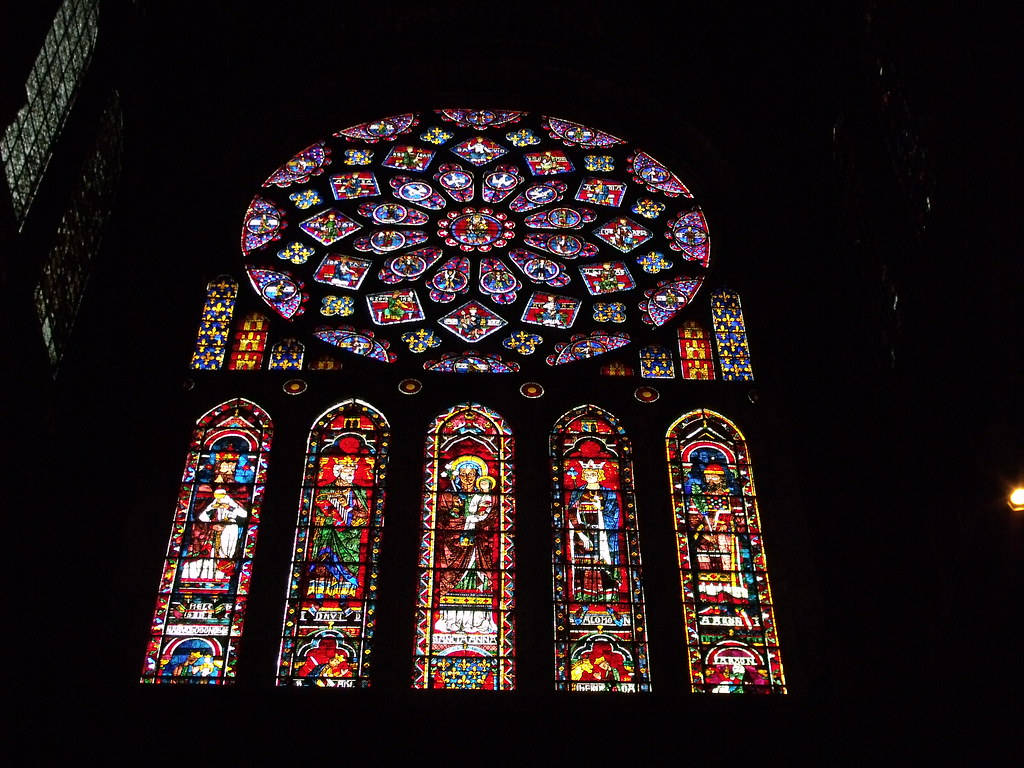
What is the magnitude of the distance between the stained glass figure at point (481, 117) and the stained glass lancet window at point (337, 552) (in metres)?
4.15

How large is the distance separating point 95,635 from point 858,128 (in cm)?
707

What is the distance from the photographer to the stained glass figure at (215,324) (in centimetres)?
1173

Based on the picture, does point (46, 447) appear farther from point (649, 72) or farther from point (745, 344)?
point (649, 72)

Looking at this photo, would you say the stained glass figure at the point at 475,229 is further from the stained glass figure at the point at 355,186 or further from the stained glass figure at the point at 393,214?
the stained glass figure at the point at 355,186

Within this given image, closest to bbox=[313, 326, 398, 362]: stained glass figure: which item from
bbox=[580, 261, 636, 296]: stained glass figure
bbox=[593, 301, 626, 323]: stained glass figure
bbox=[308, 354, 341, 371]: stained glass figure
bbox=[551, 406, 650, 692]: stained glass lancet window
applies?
bbox=[308, 354, 341, 371]: stained glass figure

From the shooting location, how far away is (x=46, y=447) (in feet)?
31.9

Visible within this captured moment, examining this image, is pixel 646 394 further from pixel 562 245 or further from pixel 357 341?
pixel 357 341

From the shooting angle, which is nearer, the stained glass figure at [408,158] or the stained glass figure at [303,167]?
the stained glass figure at [303,167]

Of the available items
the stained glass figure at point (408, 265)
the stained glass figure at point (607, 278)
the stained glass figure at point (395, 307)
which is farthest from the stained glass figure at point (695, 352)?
the stained glass figure at point (408, 265)

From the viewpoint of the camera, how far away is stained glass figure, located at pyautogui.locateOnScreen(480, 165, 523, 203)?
13.6m

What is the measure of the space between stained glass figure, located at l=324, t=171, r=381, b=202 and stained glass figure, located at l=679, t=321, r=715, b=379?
3.46m

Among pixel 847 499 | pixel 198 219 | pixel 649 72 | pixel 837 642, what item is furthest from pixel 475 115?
pixel 837 642

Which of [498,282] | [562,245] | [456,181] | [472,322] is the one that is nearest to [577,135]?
[456,181]

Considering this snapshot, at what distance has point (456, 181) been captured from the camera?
1373cm
